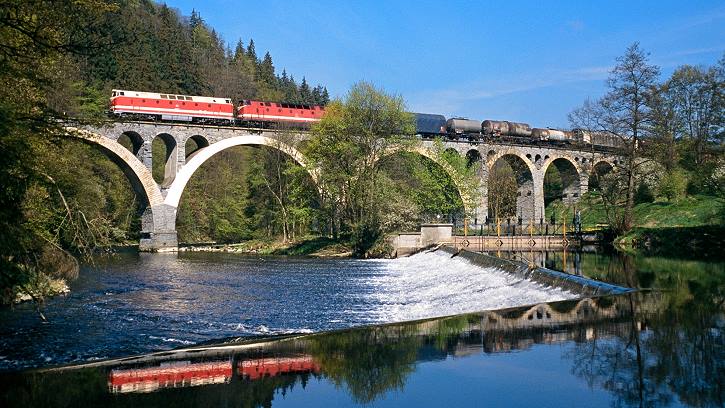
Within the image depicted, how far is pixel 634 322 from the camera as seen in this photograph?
932 centimetres

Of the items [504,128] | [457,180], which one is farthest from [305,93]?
[457,180]

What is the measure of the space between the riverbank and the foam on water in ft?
39.9

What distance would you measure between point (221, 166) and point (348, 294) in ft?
126

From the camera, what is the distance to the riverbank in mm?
33866

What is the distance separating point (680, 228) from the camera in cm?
2831

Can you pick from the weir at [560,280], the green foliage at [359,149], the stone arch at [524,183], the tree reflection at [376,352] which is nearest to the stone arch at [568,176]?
the stone arch at [524,183]

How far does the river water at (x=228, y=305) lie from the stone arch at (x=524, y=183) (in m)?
33.0

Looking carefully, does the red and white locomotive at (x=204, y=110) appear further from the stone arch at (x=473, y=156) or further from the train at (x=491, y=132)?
the stone arch at (x=473, y=156)

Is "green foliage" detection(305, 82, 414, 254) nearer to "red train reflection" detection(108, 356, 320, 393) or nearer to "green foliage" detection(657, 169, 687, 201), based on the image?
"green foliage" detection(657, 169, 687, 201)

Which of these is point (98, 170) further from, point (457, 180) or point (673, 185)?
point (673, 185)

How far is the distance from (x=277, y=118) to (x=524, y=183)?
927 inches

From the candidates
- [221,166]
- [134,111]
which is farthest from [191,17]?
[134,111]

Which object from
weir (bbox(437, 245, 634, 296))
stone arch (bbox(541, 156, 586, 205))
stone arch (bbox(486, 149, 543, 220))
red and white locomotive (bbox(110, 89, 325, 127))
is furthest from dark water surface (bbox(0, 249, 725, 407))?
stone arch (bbox(541, 156, 586, 205))

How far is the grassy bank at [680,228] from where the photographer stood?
2566 cm
